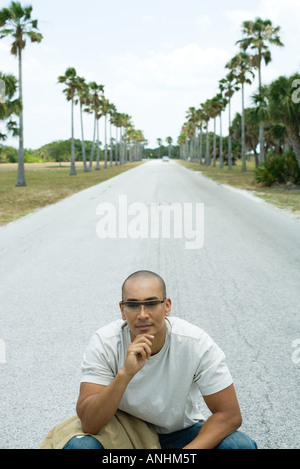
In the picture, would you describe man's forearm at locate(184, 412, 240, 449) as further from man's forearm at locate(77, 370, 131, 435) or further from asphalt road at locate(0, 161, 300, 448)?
asphalt road at locate(0, 161, 300, 448)

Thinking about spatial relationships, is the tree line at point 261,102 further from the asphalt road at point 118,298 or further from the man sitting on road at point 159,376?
the man sitting on road at point 159,376

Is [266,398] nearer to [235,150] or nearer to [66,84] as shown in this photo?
[66,84]

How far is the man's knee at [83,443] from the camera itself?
2.41 meters

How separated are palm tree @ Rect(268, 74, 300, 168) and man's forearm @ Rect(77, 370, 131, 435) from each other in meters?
24.8

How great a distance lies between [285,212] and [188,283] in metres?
9.50

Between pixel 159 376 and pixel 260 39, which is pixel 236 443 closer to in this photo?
pixel 159 376

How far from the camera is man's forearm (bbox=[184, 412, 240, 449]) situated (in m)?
2.43

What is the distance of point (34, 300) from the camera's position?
6.55m

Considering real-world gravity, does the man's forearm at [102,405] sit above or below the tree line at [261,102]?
below

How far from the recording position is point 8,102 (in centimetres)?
2800

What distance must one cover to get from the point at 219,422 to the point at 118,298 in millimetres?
4163

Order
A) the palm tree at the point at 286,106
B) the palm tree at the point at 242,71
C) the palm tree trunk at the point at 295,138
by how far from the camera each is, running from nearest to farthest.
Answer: the palm tree at the point at 286,106, the palm tree trunk at the point at 295,138, the palm tree at the point at 242,71

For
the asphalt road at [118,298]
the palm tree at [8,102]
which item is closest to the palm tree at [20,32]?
the palm tree at [8,102]
